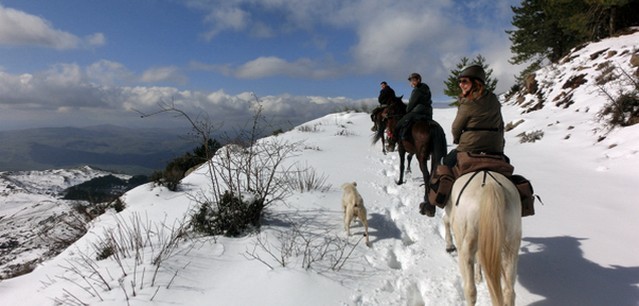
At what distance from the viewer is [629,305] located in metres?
2.64

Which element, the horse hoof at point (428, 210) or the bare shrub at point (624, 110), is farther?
the bare shrub at point (624, 110)

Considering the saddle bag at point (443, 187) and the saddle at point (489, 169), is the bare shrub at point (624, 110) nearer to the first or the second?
the saddle at point (489, 169)

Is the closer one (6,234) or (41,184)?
(6,234)

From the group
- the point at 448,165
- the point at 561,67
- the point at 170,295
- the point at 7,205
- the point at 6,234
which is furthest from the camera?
the point at 7,205

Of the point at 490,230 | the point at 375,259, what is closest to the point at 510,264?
the point at 490,230

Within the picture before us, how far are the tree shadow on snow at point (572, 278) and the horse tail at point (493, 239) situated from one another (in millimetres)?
902

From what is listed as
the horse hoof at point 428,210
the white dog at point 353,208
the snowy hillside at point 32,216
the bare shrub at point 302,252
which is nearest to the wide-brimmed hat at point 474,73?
the horse hoof at point 428,210

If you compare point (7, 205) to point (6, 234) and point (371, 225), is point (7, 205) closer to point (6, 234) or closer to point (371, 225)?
point (6, 234)

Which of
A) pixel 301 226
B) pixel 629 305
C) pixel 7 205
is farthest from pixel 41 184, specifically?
pixel 629 305

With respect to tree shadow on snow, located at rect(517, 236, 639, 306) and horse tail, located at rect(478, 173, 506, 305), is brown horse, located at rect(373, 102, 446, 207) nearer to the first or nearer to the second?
tree shadow on snow, located at rect(517, 236, 639, 306)

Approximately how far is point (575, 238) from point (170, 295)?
505 centimetres

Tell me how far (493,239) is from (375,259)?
1820 mm

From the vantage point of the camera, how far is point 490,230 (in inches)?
92.7

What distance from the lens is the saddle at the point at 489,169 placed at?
2.96 m
